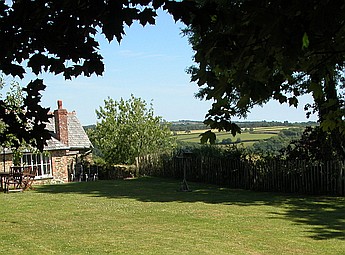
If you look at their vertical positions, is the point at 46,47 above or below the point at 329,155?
above

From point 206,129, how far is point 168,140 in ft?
122

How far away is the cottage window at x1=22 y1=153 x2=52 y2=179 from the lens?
2844 centimetres

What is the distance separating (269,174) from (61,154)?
50.5 feet

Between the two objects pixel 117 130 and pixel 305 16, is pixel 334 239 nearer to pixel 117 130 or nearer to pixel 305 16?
pixel 305 16

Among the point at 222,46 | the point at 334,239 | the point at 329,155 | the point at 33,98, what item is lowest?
the point at 334,239

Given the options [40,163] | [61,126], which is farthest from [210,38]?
[61,126]

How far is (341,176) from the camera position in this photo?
1734 centimetres

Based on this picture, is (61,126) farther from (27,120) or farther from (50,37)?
(50,37)

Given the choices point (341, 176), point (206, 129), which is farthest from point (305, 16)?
point (341, 176)

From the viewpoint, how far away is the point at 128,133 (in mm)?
37750

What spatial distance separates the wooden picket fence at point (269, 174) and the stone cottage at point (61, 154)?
8629 mm

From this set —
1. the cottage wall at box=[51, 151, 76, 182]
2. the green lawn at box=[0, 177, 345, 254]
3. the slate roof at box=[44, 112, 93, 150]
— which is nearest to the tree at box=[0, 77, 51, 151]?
the green lawn at box=[0, 177, 345, 254]

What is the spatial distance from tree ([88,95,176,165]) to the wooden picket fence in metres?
12.5

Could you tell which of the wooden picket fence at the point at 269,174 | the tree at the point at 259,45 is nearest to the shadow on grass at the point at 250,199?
the wooden picket fence at the point at 269,174
